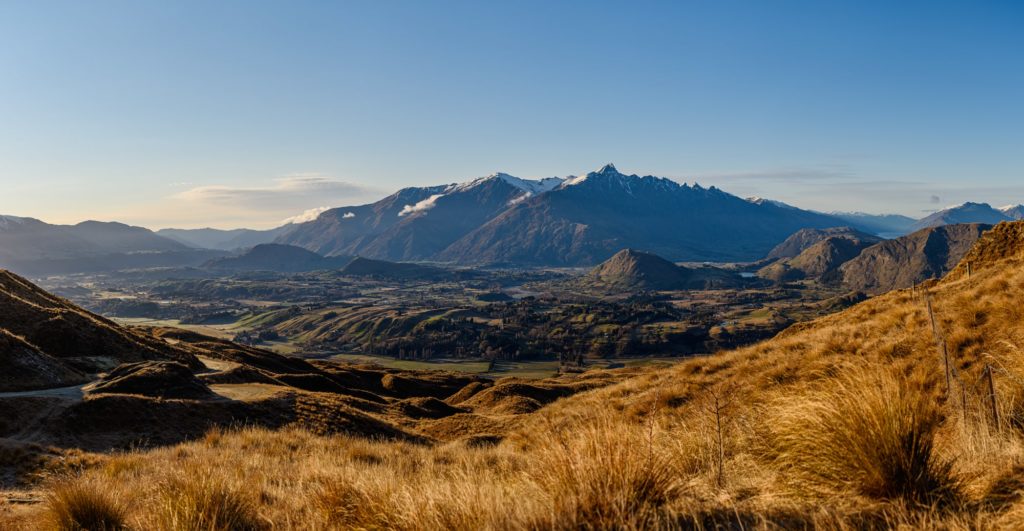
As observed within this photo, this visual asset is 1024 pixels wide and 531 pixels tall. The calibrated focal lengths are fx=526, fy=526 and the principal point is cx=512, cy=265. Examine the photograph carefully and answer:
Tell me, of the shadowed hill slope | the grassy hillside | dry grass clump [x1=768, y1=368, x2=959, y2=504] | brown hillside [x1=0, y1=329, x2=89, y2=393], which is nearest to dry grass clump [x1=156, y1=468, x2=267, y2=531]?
the grassy hillside

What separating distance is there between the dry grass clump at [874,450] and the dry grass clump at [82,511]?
7528mm

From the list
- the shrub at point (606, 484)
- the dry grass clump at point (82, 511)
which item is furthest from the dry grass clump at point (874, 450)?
the dry grass clump at point (82, 511)

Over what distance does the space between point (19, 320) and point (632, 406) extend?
1847 inches

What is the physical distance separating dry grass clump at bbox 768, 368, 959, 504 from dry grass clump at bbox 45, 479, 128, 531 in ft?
24.7

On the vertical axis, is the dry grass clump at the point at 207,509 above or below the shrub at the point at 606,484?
below

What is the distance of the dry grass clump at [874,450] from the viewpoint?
184 inches

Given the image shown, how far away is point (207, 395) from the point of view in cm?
2922

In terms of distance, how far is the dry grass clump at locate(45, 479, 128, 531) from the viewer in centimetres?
597

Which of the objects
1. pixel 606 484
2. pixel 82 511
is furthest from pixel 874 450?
pixel 82 511

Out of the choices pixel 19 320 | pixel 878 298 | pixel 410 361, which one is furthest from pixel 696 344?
pixel 19 320

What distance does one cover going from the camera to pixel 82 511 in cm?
607

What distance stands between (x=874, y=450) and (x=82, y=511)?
27.6 feet

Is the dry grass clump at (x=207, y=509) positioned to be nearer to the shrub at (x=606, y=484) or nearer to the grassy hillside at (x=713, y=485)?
the grassy hillside at (x=713, y=485)

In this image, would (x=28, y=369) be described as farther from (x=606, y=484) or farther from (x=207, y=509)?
(x=606, y=484)
